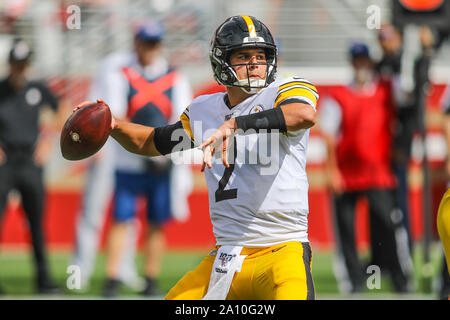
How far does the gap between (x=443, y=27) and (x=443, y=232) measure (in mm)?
4486

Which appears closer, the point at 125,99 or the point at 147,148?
the point at 147,148

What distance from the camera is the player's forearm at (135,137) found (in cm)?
413

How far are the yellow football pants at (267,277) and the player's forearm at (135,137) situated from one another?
27.0 inches

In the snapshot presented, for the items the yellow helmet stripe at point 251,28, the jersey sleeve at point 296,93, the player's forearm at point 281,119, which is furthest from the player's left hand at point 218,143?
the yellow helmet stripe at point 251,28

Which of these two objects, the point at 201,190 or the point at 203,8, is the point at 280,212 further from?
the point at 203,8

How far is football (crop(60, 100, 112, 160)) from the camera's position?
3.92m

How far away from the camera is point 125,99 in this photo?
7.23 metres

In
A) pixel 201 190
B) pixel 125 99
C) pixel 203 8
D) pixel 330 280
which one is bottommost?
pixel 330 280

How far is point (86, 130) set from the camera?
391 centimetres

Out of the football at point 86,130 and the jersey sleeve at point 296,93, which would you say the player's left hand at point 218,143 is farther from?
the football at point 86,130

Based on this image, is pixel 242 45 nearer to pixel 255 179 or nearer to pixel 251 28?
pixel 251 28

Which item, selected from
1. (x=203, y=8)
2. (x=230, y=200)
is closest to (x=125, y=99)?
(x=230, y=200)

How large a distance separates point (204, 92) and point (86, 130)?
7057mm

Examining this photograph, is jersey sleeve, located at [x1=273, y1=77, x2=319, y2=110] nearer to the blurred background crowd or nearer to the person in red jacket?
the blurred background crowd
